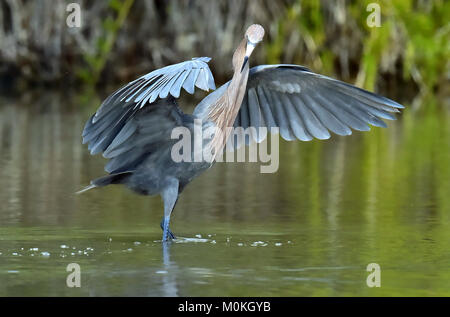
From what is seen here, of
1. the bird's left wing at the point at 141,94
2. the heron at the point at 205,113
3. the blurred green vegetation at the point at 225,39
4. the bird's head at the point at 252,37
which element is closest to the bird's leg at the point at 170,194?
the heron at the point at 205,113

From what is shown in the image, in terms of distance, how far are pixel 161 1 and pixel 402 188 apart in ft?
31.7

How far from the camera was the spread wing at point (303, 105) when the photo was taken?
→ 283 inches

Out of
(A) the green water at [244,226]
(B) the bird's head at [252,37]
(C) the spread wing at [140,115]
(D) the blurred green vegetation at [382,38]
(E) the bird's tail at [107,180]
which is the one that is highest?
(D) the blurred green vegetation at [382,38]

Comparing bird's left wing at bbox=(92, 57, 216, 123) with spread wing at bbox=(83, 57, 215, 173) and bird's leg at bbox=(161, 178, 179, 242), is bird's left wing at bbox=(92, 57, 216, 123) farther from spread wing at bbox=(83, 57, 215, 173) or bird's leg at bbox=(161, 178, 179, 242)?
bird's leg at bbox=(161, 178, 179, 242)

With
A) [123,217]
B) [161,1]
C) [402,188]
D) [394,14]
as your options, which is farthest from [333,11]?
[123,217]

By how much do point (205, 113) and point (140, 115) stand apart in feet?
1.32

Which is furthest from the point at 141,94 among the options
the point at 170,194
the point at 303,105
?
the point at 303,105

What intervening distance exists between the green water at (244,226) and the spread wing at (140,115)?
518mm

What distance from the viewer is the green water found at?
5465 millimetres

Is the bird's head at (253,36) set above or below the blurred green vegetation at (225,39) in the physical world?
below

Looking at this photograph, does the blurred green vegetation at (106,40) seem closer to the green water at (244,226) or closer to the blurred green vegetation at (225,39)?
the blurred green vegetation at (225,39)

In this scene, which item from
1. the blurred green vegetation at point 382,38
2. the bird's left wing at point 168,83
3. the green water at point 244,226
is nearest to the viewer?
the green water at point 244,226
